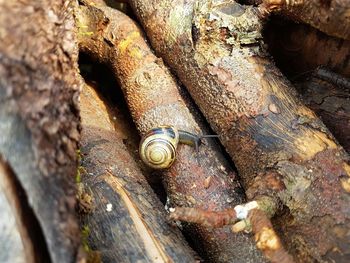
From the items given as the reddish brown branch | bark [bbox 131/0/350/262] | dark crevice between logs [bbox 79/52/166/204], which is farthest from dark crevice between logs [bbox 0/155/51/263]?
dark crevice between logs [bbox 79/52/166/204]

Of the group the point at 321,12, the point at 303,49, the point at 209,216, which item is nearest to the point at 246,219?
the point at 209,216

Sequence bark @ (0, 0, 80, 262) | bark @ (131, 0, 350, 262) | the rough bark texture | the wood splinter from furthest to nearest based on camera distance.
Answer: the rough bark texture < bark @ (131, 0, 350, 262) < the wood splinter < bark @ (0, 0, 80, 262)

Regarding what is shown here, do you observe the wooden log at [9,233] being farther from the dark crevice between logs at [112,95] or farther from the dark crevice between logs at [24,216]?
the dark crevice between logs at [112,95]

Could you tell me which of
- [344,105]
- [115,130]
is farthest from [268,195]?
[115,130]

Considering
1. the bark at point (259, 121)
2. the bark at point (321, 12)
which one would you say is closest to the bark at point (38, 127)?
the bark at point (259, 121)

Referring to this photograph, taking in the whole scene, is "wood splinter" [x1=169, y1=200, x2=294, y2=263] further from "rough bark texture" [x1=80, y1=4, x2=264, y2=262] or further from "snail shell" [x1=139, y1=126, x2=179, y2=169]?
"snail shell" [x1=139, y1=126, x2=179, y2=169]

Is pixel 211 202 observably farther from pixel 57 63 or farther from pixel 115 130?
pixel 57 63

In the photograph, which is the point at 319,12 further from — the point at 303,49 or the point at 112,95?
the point at 112,95
